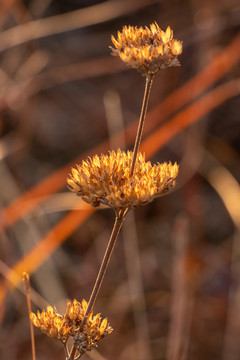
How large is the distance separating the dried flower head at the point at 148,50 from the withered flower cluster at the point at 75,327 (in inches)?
9.8

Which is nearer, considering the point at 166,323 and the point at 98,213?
the point at 166,323

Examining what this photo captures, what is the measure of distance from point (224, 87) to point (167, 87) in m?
0.76

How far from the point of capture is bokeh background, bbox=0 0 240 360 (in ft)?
6.63

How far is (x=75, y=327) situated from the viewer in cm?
56

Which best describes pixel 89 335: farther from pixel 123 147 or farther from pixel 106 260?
pixel 123 147

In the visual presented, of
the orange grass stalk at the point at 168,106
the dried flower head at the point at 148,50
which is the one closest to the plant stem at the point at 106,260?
the dried flower head at the point at 148,50

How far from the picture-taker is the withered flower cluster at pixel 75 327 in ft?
1.75

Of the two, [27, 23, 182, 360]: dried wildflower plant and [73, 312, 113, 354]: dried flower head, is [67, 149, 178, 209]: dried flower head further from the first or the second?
[73, 312, 113, 354]: dried flower head

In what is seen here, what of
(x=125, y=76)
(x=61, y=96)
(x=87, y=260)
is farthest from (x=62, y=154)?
(x=87, y=260)

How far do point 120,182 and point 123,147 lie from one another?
5.29ft

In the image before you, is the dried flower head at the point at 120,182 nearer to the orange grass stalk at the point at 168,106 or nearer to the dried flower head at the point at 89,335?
the dried flower head at the point at 89,335

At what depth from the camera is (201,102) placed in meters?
2.01

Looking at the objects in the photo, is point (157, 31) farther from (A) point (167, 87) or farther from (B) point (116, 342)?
(A) point (167, 87)

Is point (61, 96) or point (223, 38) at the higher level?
point (61, 96)
